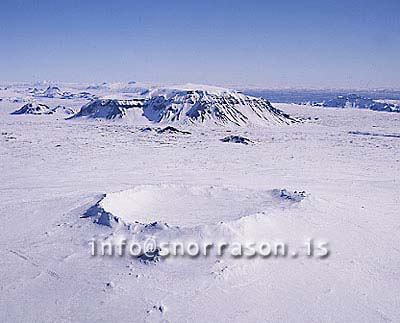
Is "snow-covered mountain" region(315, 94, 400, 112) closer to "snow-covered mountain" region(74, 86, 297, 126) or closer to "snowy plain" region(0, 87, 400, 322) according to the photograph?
"snow-covered mountain" region(74, 86, 297, 126)

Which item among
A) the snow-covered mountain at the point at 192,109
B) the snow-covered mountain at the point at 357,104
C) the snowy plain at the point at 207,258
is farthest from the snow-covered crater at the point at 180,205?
the snow-covered mountain at the point at 357,104

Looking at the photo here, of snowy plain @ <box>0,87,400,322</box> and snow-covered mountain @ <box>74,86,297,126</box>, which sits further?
snow-covered mountain @ <box>74,86,297,126</box>

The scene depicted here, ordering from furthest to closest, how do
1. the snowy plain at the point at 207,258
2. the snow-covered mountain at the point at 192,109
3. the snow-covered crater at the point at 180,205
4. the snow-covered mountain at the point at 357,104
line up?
the snow-covered mountain at the point at 357,104
the snow-covered mountain at the point at 192,109
the snow-covered crater at the point at 180,205
the snowy plain at the point at 207,258

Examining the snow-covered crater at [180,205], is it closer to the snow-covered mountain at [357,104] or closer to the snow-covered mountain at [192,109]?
the snow-covered mountain at [192,109]

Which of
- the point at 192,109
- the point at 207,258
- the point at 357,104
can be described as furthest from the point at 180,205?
the point at 357,104

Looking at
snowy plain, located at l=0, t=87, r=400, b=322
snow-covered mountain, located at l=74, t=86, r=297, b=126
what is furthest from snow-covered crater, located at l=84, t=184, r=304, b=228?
snow-covered mountain, located at l=74, t=86, r=297, b=126

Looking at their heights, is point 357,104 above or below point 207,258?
above

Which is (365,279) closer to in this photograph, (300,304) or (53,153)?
(300,304)

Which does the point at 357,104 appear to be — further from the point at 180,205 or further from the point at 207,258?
the point at 207,258

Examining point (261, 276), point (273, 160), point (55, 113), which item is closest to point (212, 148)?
point (273, 160)
